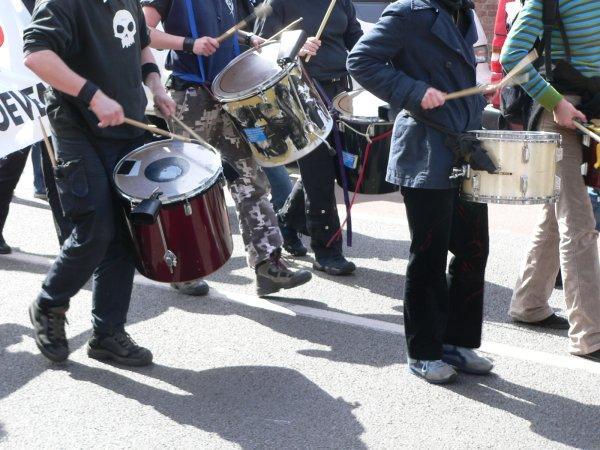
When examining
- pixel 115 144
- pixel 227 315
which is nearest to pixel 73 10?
pixel 115 144

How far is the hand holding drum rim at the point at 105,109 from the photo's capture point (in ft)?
12.9

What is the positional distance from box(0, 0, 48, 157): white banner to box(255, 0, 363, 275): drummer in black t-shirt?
1470 millimetres

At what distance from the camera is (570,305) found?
4465 mm

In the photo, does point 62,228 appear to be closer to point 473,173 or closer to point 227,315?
point 227,315

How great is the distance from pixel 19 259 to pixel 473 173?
328cm

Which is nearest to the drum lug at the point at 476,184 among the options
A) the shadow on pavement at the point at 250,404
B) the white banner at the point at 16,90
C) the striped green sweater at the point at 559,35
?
the striped green sweater at the point at 559,35

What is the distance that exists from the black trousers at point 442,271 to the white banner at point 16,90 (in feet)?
9.28

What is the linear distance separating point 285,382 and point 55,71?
1.60 meters

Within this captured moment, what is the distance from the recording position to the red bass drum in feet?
13.4

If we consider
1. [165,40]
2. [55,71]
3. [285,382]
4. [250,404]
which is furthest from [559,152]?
[165,40]

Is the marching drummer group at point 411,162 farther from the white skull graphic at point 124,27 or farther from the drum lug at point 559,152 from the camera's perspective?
the drum lug at point 559,152

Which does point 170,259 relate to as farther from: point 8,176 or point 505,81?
point 8,176

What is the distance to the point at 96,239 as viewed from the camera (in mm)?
4148

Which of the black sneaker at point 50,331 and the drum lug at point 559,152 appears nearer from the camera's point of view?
the drum lug at point 559,152
